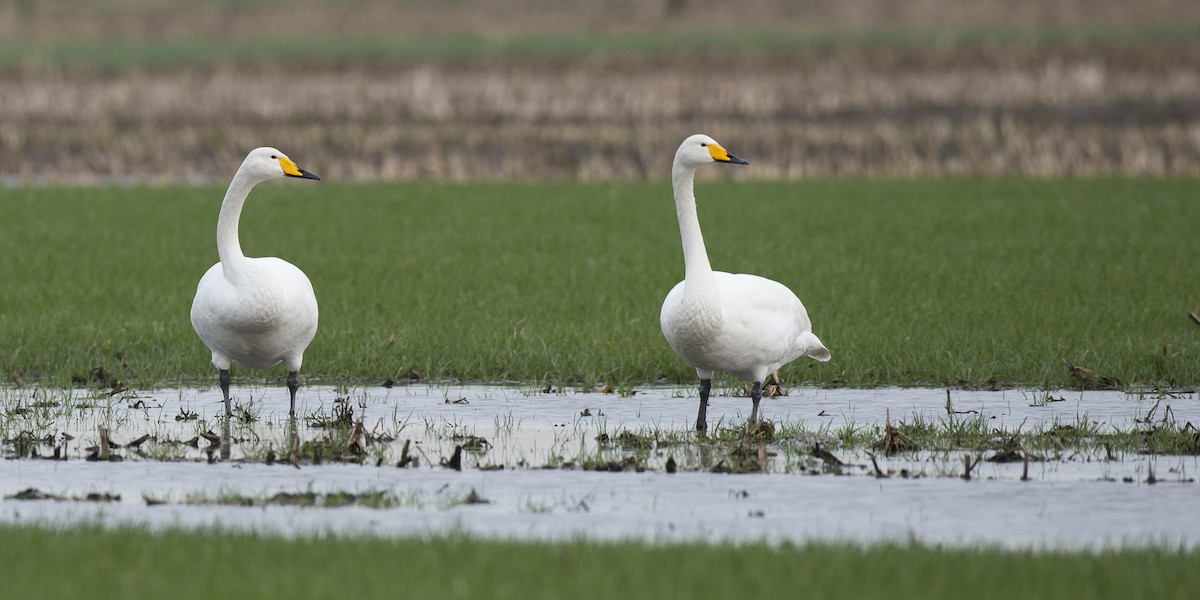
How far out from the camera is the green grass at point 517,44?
52.0 m

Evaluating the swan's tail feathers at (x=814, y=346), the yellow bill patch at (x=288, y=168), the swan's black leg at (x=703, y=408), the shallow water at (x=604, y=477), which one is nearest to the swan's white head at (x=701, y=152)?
the swan's tail feathers at (x=814, y=346)

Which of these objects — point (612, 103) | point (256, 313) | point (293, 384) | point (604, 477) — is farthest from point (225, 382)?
point (612, 103)

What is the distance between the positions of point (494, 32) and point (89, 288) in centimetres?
4799

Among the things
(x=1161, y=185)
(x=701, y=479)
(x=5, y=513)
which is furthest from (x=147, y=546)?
(x=1161, y=185)

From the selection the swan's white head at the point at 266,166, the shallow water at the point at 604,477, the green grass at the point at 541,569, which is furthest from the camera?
the swan's white head at the point at 266,166

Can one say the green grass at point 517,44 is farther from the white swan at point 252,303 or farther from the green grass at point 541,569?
the green grass at point 541,569

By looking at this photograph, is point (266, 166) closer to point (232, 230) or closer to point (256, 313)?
point (232, 230)

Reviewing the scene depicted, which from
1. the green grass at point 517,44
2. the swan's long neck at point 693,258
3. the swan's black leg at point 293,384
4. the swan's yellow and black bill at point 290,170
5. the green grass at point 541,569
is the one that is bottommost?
the green grass at point 541,569

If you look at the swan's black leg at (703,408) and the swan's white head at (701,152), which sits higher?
the swan's white head at (701,152)

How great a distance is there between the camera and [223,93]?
140 feet

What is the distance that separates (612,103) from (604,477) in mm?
31797

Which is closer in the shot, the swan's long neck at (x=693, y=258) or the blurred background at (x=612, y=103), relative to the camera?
the swan's long neck at (x=693, y=258)

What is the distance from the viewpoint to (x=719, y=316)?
9.95 meters

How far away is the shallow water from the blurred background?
19621mm
